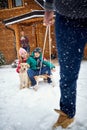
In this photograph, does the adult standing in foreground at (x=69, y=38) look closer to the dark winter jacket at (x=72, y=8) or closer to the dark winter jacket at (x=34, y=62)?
the dark winter jacket at (x=72, y=8)

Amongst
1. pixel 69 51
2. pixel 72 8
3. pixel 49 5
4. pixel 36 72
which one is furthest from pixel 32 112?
pixel 36 72

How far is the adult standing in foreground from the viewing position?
2.46 m

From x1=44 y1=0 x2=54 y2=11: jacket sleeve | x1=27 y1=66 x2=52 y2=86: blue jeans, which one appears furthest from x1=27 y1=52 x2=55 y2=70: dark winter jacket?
x1=44 y1=0 x2=54 y2=11: jacket sleeve

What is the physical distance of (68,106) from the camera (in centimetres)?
289

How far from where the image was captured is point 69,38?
2.64 meters

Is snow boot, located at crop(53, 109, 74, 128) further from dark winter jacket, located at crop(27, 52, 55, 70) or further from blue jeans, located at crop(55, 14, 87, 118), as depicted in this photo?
dark winter jacket, located at crop(27, 52, 55, 70)

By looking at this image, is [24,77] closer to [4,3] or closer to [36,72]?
[36,72]

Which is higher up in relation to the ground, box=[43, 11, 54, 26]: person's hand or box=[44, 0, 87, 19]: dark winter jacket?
box=[44, 0, 87, 19]: dark winter jacket

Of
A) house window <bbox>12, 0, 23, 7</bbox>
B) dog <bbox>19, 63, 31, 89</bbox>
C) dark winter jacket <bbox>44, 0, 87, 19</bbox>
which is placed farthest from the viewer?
house window <bbox>12, 0, 23, 7</bbox>

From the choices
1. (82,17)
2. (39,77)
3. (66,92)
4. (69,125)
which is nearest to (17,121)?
(69,125)

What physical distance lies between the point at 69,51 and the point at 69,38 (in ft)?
0.48

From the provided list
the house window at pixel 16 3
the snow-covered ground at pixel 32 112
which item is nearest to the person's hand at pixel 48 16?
the snow-covered ground at pixel 32 112

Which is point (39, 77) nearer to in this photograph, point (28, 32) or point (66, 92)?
point (66, 92)

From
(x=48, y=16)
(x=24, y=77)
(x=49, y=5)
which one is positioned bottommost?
(x=24, y=77)
